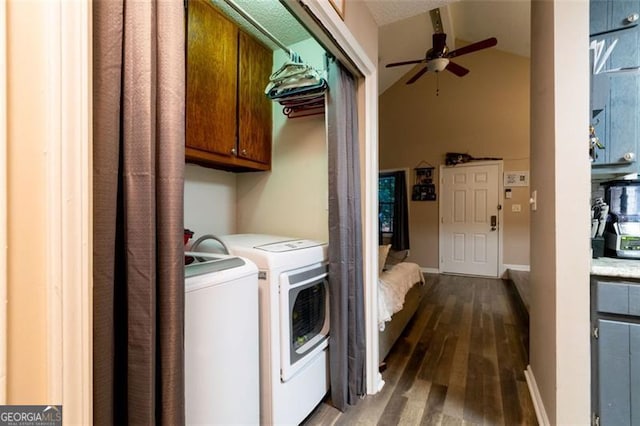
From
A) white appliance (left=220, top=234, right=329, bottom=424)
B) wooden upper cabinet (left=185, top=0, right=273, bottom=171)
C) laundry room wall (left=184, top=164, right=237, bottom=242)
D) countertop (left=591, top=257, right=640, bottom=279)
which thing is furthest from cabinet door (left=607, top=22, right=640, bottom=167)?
laundry room wall (left=184, top=164, right=237, bottom=242)

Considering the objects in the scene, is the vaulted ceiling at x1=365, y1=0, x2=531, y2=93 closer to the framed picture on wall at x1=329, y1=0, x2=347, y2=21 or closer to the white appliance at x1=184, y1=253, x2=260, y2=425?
the framed picture on wall at x1=329, y1=0, x2=347, y2=21

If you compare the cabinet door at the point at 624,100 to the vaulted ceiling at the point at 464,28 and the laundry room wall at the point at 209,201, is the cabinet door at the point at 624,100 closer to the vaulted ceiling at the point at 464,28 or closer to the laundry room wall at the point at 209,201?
the vaulted ceiling at the point at 464,28

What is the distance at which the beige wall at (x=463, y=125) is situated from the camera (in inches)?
202

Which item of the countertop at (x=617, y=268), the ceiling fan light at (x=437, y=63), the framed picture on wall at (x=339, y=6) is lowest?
the countertop at (x=617, y=268)

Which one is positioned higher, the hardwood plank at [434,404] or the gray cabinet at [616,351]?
the gray cabinet at [616,351]

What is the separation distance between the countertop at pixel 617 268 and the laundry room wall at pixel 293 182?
1.44 meters

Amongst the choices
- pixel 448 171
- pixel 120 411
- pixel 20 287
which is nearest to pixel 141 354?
pixel 120 411

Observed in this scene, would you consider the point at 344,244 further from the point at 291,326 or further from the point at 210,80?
the point at 210,80

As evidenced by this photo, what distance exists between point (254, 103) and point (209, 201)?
31.3 inches

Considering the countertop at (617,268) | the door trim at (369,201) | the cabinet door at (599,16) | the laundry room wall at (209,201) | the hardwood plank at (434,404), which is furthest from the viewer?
the laundry room wall at (209,201)

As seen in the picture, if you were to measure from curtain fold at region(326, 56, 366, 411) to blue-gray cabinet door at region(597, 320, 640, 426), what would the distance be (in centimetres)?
113

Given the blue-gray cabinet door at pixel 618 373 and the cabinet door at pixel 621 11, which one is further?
the cabinet door at pixel 621 11

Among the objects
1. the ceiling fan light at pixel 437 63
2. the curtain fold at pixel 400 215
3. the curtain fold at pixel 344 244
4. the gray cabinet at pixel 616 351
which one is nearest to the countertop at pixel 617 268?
the gray cabinet at pixel 616 351

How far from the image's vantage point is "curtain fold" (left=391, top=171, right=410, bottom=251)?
5848 mm
